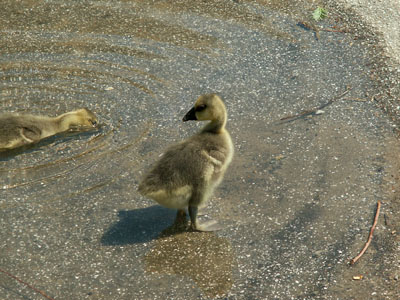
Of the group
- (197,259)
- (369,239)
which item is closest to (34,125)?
(197,259)

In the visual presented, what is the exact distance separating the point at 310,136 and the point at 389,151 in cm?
65

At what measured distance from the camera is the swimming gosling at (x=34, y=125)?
15.7 feet

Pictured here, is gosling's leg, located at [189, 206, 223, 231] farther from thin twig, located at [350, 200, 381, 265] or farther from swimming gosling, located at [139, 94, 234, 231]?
thin twig, located at [350, 200, 381, 265]

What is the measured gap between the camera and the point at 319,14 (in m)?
6.76

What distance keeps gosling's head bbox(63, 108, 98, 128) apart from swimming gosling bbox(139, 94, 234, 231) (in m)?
1.24

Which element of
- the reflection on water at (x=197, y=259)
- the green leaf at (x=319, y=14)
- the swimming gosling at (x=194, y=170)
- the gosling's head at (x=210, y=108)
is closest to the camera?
the reflection on water at (x=197, y=259)

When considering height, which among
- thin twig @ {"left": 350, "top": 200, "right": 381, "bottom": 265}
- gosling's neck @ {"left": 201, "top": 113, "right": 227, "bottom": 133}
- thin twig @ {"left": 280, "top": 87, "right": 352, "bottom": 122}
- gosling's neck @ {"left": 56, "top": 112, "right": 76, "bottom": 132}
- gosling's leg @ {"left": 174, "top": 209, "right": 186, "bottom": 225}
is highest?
gosling's neck @ {"left": 201, "top": 113, "right": 227, "bottom": 133}

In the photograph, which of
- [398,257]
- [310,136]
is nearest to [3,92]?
[310,136]

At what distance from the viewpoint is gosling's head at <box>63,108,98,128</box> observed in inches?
196

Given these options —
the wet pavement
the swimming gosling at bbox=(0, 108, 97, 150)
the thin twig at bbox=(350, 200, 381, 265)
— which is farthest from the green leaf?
the thin twig at bbox=(350, 200, 381, 265)

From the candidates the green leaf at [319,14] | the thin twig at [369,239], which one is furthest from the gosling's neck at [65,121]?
the green leaf at [319,14]

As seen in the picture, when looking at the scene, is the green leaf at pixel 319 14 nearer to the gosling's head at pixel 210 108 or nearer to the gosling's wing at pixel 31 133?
the gosling's head at pixel 210 108

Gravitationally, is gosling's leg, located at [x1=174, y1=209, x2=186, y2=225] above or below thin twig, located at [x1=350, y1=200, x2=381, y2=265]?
below

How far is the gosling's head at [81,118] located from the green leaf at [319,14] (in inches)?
123
